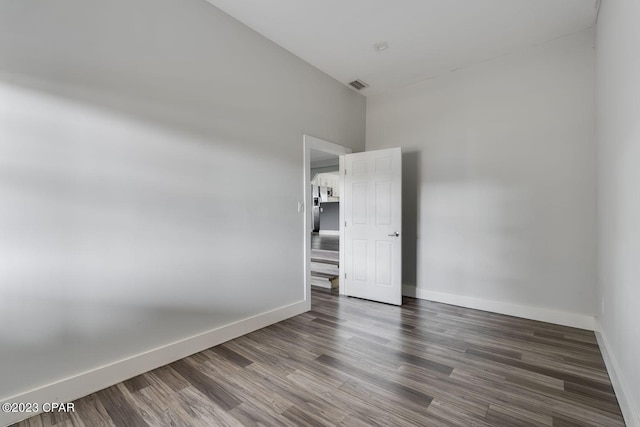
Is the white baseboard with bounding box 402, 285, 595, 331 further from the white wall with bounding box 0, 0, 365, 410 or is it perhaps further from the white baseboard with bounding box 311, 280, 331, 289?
the white wall with bounding box 0, 0, 365, 410

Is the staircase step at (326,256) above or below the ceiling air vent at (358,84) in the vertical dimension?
below

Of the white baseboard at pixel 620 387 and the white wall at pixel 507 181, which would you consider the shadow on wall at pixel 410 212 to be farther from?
the white baseboard at pixel 620 387

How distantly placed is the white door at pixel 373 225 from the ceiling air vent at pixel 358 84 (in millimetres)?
1005

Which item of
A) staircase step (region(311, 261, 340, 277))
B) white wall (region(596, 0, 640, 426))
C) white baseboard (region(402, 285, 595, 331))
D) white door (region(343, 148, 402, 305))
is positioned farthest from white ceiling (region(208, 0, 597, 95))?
staircase step (region(311, 261, 340, 277))

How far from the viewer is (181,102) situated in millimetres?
2459

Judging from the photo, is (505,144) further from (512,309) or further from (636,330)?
(636,330)

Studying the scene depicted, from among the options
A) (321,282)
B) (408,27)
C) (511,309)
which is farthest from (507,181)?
(321,282)

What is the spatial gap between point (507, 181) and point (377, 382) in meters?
2.74

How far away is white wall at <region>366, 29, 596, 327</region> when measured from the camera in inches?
122

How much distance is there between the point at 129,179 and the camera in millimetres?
2160

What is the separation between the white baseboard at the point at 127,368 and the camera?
179cm

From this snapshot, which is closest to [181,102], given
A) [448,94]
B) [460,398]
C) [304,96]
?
[304,96]

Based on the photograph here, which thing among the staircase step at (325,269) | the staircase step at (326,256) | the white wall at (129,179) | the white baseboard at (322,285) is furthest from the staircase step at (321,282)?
the white wall at (129,179)

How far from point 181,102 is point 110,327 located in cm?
179
